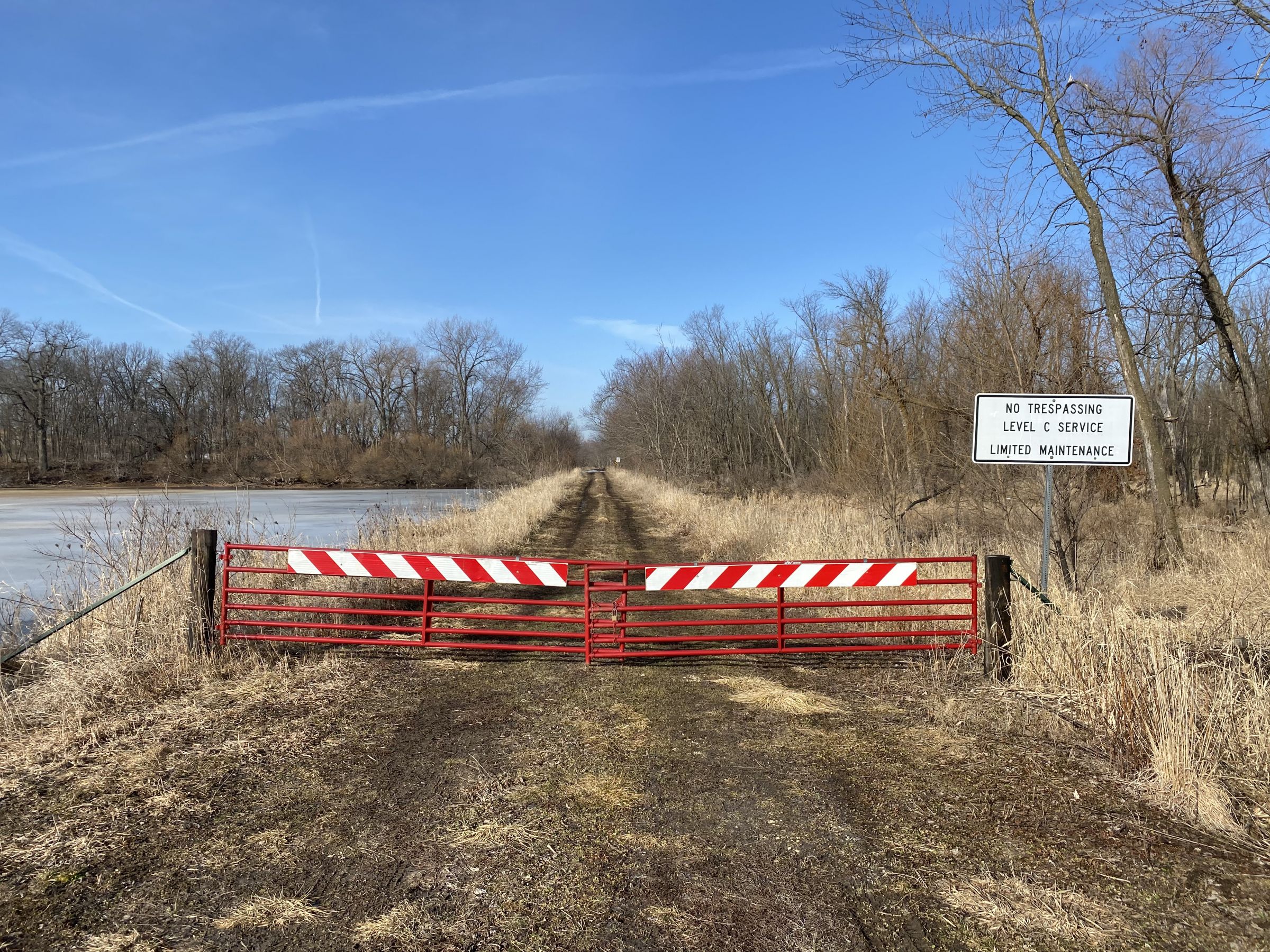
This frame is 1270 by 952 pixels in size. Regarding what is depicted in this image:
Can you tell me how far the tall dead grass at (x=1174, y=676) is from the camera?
3811mm

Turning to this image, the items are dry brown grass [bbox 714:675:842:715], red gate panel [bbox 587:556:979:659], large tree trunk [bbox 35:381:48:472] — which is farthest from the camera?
large tree trunk [bbox 35:381:48:472]

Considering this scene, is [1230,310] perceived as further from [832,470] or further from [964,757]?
[964,757]

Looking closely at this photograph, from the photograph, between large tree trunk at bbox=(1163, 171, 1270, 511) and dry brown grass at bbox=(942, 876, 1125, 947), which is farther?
large tree trunk at bbox=(1163, 171, 1270, 511)

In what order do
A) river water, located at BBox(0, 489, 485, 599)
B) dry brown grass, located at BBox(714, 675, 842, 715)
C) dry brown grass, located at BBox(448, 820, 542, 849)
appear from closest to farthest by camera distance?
dry brown grass, located at BBox(448, 820, 542, 849)
dry brown grass, located at BBox(714, 675, 842, 715)
river water, located at BBox(0, 489, 485, 599)

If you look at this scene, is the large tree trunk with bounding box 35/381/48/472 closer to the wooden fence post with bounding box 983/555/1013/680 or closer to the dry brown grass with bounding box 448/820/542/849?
the dry brown grass with bounding box 448/820/542/849

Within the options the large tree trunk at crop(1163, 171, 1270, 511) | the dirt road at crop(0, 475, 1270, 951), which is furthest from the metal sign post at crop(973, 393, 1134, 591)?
the large tree trunk at crop(1163, 171, 1270, 511)

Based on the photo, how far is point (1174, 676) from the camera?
14.2 ft

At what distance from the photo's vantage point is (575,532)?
19562 mm

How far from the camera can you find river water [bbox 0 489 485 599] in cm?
1112

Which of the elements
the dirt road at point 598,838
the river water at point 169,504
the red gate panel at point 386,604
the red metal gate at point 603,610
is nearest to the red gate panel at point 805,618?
the red metal gate at point 603,610

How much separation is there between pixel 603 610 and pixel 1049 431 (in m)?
4.51

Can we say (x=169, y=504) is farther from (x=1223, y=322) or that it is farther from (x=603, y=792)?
(x=1223, y=322)

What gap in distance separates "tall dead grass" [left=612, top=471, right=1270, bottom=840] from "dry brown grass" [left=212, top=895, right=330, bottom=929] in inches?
169

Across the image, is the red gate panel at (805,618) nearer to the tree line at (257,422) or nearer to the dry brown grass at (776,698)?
the dry brown grass at (776,698)
